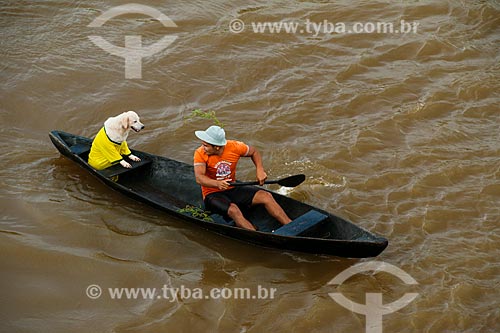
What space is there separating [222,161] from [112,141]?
1662 mm

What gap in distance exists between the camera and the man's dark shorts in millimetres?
8000

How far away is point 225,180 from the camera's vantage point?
8086 mm

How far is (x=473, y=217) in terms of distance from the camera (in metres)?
8.45

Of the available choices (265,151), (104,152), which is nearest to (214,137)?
(104,152)

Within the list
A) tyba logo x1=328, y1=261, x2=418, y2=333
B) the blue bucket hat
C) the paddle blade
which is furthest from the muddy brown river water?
the blue bucket hat

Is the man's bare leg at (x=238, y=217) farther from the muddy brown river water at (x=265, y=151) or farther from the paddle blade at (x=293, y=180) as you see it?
the paddle blade at (x=293, y=180)

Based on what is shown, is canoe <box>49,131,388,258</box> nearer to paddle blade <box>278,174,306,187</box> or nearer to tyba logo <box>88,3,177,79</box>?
paddle blade <box>278,174,306,187</box>

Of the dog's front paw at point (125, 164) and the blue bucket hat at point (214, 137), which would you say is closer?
the blue bucket hat at point (214, 137)

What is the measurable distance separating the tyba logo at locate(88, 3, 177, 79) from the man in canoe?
409 cm

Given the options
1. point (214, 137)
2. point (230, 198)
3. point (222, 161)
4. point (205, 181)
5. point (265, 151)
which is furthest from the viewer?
point (265, 151)

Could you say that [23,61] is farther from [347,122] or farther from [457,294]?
[457,294]

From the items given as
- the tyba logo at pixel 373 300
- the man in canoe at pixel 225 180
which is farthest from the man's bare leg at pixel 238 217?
the tyba logo at pixel 373 300

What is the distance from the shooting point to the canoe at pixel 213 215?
7.35 metres

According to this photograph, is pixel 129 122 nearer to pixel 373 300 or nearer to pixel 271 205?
pixel 271 205
